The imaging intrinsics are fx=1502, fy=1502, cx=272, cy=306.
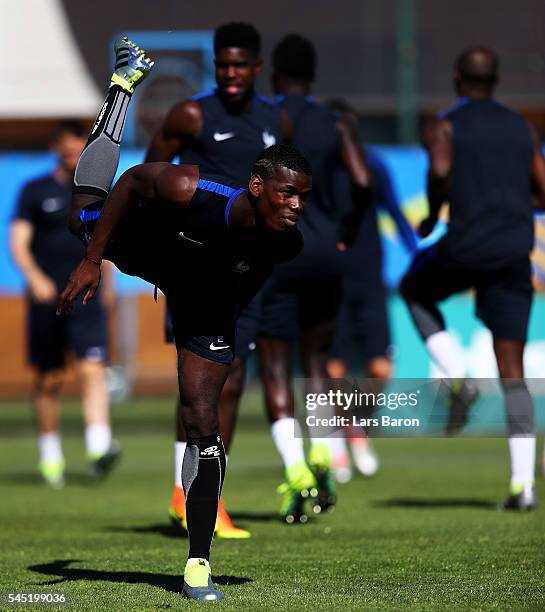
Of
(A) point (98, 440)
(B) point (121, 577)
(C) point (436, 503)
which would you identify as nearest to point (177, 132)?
(B) point (121, 577)

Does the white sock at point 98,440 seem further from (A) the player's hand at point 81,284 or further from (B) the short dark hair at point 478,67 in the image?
(A) the player's hand at point 81,284

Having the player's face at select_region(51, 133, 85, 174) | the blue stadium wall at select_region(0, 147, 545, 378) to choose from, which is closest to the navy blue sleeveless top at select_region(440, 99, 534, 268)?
the player's face at select_region(51, 133, 85, 174)

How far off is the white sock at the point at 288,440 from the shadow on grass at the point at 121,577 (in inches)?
71.2

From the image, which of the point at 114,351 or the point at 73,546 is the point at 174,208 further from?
the point at 114,351

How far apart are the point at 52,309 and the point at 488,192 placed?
4.37 m

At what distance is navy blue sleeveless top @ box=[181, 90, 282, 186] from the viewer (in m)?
7.79

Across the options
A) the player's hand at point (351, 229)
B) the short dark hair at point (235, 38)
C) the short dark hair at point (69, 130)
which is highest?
the short dark hair at point (235, 38)

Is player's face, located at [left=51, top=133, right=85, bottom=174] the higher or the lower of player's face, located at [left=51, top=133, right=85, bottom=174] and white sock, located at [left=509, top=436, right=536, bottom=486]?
the higher

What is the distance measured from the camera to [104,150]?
21.0ft

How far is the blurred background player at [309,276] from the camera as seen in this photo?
8266 millimetres

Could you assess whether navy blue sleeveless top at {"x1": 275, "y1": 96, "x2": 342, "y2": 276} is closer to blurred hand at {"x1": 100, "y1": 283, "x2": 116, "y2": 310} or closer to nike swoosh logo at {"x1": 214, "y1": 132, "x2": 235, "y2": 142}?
nike swoosh logo at {"x1": 214, "y1": 132, "x2": 235, "y2": 142}

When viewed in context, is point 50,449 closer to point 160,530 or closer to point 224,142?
point 160,530

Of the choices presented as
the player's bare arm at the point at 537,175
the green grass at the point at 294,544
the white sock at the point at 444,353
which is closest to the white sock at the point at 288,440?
the green grass at the point at 294,544

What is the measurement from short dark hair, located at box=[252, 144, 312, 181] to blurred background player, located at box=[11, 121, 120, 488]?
19.4 ft
